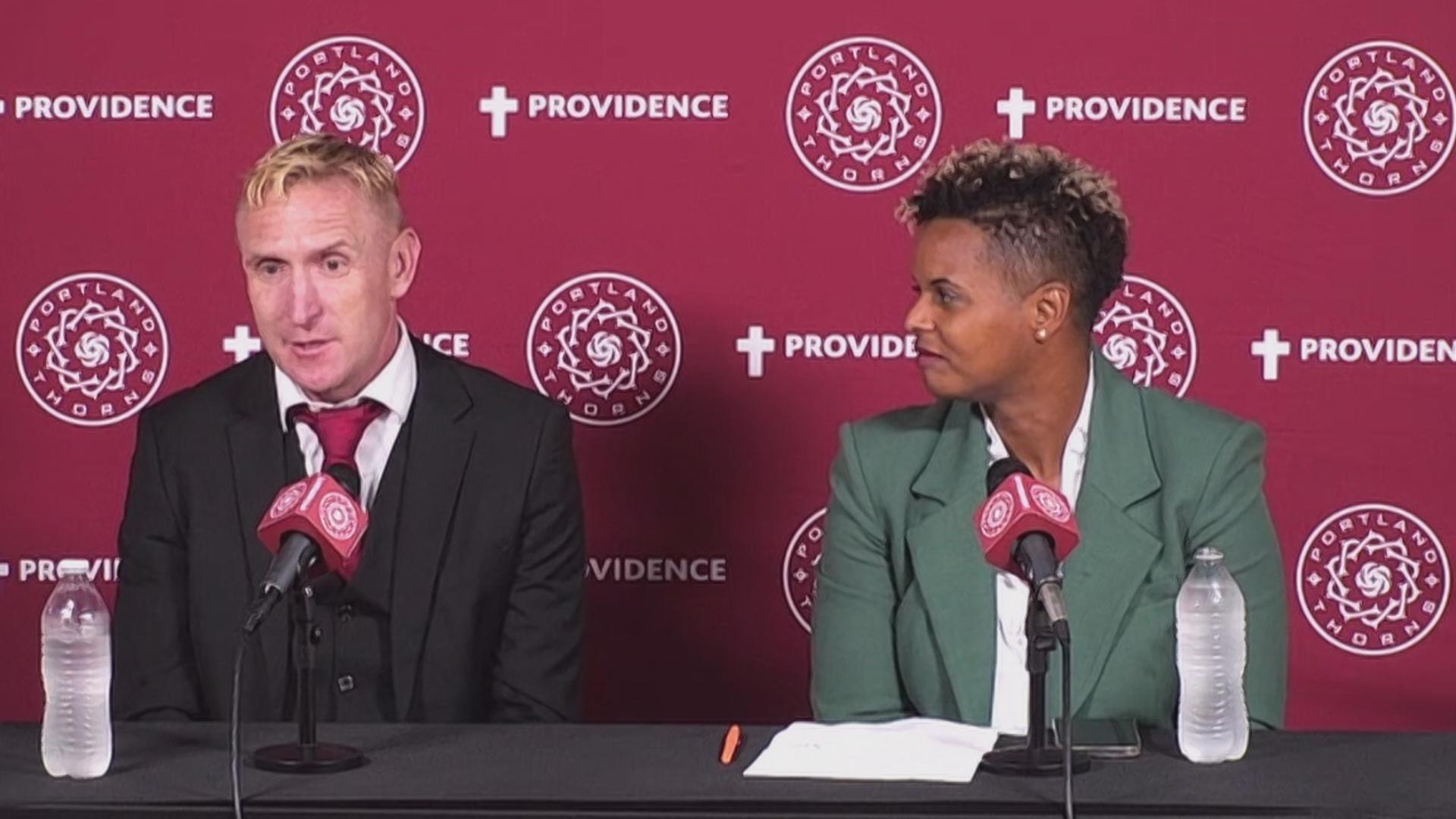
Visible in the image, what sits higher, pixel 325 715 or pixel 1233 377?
pixel 1233 377

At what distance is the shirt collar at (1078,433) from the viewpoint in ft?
9.05

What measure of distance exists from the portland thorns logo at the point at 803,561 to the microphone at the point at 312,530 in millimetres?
1498

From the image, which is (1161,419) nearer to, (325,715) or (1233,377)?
(1233,377)

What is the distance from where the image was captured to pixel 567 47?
339 centimetres

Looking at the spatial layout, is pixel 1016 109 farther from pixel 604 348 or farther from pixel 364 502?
pixel 364 502

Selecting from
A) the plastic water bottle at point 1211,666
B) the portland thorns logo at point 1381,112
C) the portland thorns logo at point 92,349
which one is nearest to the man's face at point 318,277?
the portland thorns logo at point 92,349

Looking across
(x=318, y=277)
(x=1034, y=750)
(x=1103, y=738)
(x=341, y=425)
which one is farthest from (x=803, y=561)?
(x=1034, y=750)

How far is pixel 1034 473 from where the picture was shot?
2758 mm

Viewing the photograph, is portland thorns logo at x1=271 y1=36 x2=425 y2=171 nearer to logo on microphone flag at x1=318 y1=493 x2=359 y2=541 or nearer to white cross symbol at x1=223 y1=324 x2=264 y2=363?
white cross symbol at x1=223 y1=324 x2=264 y2=363

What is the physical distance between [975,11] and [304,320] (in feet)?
4.09

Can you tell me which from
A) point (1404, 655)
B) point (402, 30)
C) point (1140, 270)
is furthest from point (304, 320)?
point (1404, 655)

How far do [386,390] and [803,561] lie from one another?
87 cm

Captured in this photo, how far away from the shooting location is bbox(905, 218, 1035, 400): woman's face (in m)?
2.69

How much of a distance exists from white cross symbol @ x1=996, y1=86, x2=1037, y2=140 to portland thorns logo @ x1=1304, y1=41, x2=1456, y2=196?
44 centimetres
